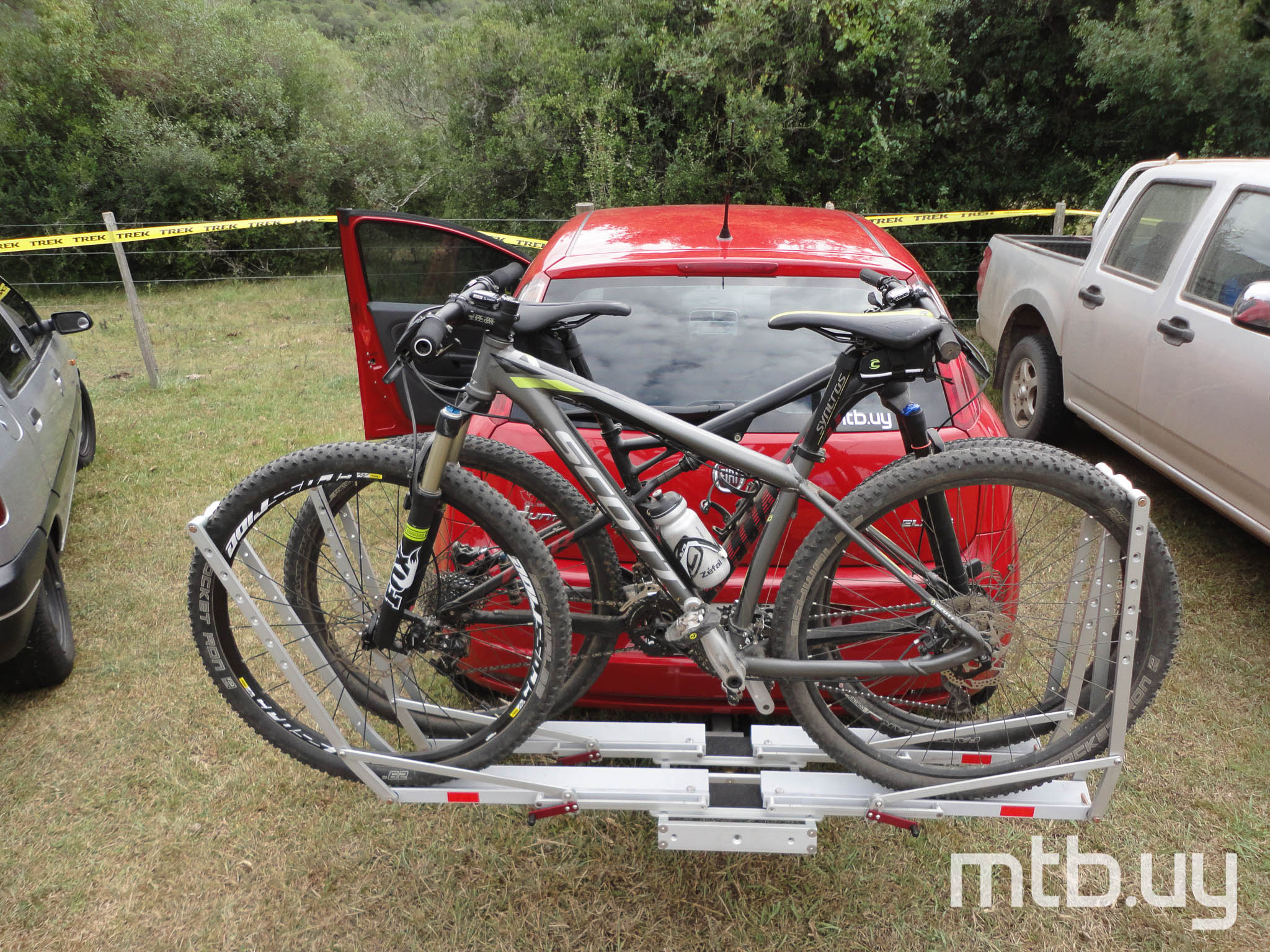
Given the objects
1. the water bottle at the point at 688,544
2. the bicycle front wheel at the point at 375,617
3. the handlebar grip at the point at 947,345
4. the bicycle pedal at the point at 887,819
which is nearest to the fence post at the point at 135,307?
the bicycle front wheel at the point at 375,617

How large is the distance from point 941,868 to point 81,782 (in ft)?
9.35

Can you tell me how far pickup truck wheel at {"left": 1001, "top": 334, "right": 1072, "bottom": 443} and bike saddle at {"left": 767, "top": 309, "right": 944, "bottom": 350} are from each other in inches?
147

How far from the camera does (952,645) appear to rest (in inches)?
85.0

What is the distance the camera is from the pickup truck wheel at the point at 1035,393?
207 inches

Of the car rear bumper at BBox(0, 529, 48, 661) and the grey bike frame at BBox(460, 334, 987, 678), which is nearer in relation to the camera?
the grey bike frame at BBox(460, 334, 987, 678)

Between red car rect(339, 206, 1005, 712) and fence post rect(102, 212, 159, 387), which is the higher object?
red car rect(339, 206, 1005, 712)

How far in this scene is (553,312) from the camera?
6.95 ft

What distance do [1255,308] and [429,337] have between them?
10.1ft

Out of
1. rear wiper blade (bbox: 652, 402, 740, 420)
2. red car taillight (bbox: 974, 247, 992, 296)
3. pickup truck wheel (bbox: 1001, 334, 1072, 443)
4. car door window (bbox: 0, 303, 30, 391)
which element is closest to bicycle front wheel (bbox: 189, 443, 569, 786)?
rear wiper blade (bbox: 652, 402, 740, 420)

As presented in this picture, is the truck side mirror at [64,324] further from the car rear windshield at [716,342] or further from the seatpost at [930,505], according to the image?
the seatpost at [930,505]

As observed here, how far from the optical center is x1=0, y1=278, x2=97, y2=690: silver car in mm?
3021

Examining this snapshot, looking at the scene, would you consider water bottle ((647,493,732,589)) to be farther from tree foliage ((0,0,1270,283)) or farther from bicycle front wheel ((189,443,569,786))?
tree foliage ((0,0,1270,283))

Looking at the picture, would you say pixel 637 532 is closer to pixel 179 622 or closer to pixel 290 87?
pixel 179 622

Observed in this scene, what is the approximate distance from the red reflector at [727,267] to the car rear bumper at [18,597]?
252 cm
